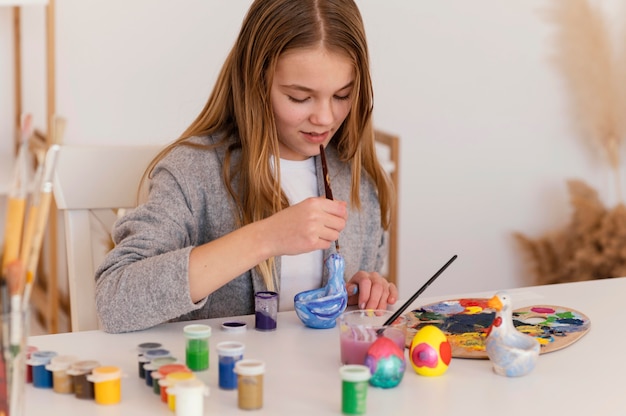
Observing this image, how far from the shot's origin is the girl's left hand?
1.38 meters

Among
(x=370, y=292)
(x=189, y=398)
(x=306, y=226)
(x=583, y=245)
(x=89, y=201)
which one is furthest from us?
(x=583, y=245)

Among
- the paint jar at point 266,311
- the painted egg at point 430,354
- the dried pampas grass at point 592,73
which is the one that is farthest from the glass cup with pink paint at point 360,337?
the dried pampas grass at point 592,73

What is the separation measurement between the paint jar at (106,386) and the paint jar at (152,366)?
0.04m

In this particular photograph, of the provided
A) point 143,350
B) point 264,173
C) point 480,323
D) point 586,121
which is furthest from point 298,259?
point 586,121

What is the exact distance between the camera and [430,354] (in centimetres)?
105

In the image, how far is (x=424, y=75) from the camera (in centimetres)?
307

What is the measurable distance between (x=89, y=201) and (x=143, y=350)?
496 millimetres

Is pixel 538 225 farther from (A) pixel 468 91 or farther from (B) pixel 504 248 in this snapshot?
(A) pixel 468 91

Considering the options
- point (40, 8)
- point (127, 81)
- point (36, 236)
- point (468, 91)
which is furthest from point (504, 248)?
point (36, 236)

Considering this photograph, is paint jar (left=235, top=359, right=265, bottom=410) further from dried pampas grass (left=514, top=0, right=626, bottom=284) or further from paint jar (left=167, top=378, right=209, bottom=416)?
dried pampas grass (left=514, top=0, right=626, bottom=284)

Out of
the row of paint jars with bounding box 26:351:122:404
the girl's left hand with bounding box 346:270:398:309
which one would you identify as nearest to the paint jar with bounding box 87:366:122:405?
the row of paint jars with bounding box 26:351:122:404

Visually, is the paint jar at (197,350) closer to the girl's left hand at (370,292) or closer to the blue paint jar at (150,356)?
the blue paint jar at (150,356)

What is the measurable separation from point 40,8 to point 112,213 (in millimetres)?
1579

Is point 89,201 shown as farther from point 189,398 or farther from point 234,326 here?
point 189,398
